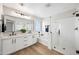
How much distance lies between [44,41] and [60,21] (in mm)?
404

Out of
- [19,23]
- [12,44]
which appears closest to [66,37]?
[19,23]

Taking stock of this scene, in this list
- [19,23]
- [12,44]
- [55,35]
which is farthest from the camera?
[12,44]

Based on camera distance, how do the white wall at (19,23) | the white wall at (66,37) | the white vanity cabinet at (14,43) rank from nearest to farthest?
the white wall at (66,37) < the white wall at (19,23) < the white vanity cabinet at (14,43)

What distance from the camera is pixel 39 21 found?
978mm

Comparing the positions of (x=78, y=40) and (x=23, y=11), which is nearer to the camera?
(x=78, y=40)

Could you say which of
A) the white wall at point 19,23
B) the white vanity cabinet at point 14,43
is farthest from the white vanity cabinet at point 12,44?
the white wall at point 19,23

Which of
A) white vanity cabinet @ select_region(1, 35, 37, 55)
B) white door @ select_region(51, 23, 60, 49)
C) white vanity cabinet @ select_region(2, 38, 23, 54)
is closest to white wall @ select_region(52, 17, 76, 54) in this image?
white door @ select_region(51, 23, 60, 49)

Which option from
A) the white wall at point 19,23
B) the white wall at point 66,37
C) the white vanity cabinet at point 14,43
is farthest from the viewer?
the white vanity cabinet at point 14,43

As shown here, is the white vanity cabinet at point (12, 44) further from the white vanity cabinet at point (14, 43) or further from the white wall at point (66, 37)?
the white wall at point (66, 37)

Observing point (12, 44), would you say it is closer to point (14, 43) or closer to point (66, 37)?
point (14, 43)

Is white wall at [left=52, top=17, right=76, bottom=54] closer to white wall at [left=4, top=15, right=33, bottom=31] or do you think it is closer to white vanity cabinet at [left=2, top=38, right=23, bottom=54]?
white wall at [left=4, top=15, right=33, bottom=31]

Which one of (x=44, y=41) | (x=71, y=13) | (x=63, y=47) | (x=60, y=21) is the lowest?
(x=63, y=47)

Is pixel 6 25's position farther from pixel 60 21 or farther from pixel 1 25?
pixel 60 21

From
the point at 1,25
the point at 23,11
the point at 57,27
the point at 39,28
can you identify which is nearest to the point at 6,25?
the point at 1,25
